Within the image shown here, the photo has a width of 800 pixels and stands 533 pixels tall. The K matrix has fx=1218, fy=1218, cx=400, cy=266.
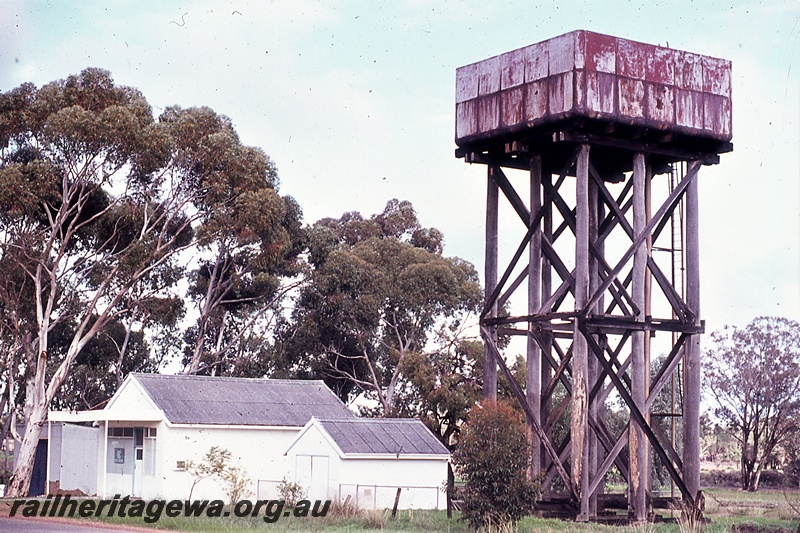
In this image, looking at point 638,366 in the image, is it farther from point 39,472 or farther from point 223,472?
point 39,472

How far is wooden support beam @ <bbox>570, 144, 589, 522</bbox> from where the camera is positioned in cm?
2770


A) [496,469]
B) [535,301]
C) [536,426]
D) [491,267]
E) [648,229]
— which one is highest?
[648,229]

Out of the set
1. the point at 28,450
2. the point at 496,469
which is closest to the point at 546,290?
the point at 496,469

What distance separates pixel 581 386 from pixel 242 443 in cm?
1987

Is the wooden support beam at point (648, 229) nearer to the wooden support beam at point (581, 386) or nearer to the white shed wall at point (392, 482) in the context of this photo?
the wooden support beam at point (581, 386)

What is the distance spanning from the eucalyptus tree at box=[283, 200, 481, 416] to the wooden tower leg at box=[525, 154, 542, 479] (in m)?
30.9

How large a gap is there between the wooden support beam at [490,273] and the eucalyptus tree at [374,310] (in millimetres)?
30515

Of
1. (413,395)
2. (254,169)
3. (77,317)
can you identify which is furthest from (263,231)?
(413,395)

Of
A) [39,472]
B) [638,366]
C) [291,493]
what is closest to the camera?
[638,366]

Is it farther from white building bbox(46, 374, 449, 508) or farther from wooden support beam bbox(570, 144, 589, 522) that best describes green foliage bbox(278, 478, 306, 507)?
wooden support beam bbox(570, 144, 589, 522)

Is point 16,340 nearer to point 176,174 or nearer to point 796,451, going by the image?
point 176,174

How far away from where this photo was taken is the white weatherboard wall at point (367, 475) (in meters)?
38.2

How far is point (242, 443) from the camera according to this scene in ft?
146

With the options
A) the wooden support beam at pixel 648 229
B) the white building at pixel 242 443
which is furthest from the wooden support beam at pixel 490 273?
the white building at pixel 242 443
